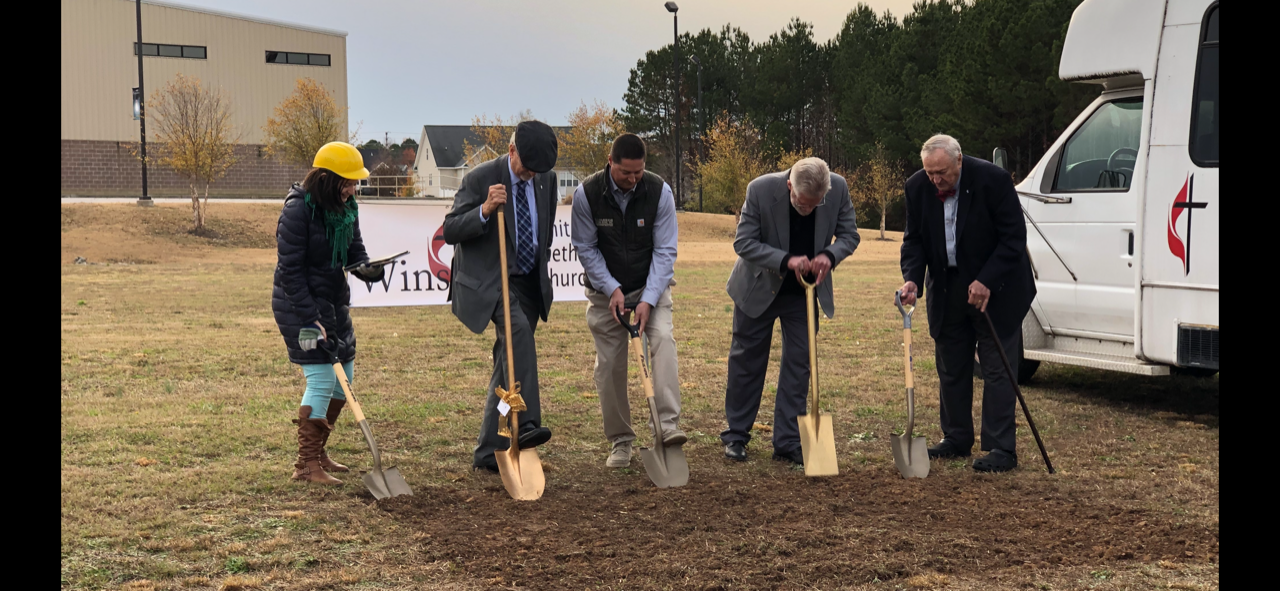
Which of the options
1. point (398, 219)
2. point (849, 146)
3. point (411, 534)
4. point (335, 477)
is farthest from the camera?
point (849, 146)

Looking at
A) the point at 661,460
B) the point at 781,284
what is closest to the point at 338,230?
the point at 661,460

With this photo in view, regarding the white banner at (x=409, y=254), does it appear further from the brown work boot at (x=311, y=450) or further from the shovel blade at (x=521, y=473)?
the shovel blade at (x=521, y=473)

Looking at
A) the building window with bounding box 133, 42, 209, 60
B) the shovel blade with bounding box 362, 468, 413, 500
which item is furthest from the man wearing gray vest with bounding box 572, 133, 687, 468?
the building window with bounding box 133, 42, 209, 60

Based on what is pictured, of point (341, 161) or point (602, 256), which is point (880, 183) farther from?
point (341, 161)

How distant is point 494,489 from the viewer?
216 inches

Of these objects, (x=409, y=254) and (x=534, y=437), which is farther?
(x=409, y=254)

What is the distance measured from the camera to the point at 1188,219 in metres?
6.55

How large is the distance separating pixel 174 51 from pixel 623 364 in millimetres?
49970

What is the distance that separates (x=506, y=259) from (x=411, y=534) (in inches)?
60.4

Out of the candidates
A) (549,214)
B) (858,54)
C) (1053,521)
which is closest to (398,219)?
(549,214)

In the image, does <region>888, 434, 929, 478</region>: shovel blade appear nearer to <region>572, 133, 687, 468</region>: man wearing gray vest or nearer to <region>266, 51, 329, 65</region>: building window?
<region>572, 133, 687, 468</region>: man wearing gray vest

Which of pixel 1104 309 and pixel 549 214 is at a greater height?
pixel 549 214
